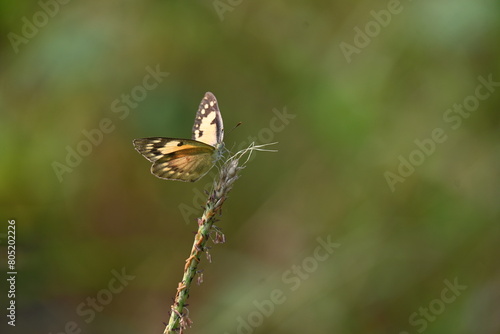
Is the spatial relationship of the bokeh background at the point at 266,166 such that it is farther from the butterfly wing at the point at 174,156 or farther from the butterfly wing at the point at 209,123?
the butterfly wing at the point at 174,156

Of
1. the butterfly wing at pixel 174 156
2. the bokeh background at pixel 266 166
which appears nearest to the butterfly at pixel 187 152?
the butterfly wing at pixel 174 156

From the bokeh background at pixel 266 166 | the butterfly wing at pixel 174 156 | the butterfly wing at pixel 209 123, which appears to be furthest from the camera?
the bokeh background at pixel 266 166

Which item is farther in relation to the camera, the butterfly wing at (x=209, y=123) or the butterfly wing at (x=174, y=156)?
the butterfly wing at (x=209, y=123)

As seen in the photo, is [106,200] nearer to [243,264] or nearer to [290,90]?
[243,264]

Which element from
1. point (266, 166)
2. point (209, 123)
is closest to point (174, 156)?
point (209, 123)

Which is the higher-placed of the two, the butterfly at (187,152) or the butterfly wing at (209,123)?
the butterfly wing at (209,123)

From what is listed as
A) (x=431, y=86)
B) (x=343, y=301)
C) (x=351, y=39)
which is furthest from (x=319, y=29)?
(x=343, y=301)
